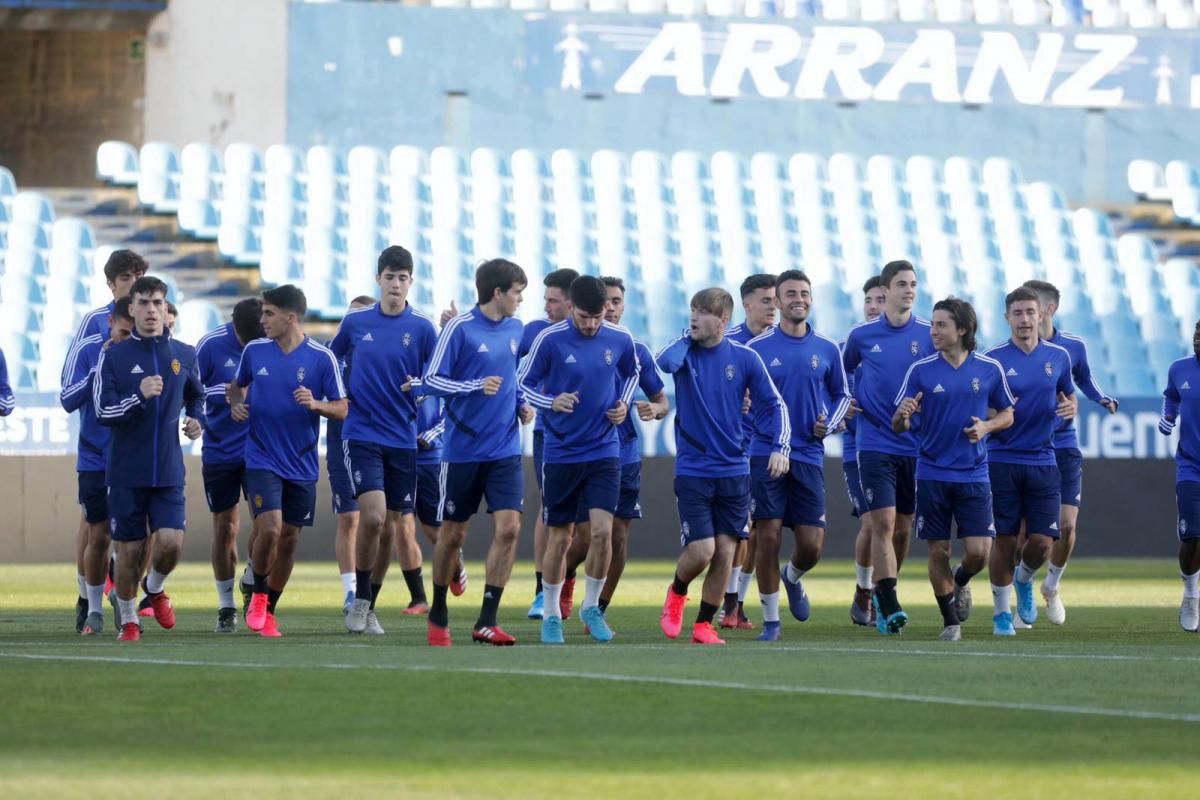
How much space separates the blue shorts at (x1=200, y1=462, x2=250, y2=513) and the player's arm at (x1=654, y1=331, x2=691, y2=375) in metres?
3.19

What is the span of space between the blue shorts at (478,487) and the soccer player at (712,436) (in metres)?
1.07

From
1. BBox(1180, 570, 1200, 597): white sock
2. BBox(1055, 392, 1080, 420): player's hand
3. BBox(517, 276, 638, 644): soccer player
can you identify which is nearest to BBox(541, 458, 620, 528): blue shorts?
BBox(517, 276, 638, 644): soccer player

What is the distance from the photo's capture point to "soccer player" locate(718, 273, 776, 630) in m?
14.1

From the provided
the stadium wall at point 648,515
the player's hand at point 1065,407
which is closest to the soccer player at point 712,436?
the player's hand at point 1065,407

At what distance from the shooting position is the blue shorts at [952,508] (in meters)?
13.6

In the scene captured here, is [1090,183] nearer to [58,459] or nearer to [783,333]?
[58,459]

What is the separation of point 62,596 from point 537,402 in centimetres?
701

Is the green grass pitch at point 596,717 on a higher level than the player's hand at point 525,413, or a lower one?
lower

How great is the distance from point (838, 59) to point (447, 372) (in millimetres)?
20564

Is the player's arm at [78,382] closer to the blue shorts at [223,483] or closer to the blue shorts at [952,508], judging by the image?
the blue shorts at [223,483]

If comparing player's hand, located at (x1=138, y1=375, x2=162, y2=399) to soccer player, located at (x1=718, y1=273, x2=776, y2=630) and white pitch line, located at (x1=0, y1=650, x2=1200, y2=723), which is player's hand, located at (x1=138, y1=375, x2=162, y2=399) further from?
soccer player, located at (x1=718, y1=273, x2=776, y2=630)

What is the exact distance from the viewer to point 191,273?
1084 inches

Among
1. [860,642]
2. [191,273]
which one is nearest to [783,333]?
[860,642]

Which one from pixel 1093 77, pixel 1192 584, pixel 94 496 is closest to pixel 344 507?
pixel 94 496
